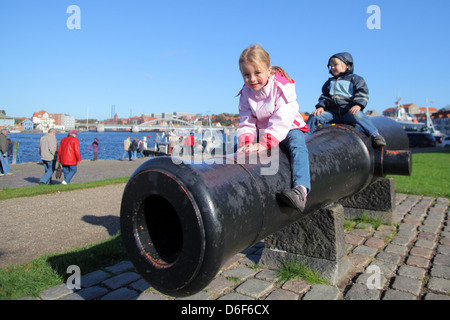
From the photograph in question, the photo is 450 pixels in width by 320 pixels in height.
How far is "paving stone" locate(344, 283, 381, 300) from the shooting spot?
3117 mm

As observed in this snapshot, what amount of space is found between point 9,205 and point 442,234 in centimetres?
762

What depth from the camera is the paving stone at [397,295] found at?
3.10 m

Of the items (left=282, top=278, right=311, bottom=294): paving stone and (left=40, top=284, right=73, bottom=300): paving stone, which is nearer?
(left=40, top=284, right=73, bottom=300): paving stone

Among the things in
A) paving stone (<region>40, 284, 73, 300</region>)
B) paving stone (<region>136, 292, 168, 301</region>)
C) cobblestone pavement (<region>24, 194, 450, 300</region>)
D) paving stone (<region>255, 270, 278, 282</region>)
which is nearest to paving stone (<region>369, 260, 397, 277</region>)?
cobblestone pavement (<region>24, 194, 450, 300</region>)

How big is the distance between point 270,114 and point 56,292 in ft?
7.92

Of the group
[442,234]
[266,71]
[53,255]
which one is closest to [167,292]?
[266,71]

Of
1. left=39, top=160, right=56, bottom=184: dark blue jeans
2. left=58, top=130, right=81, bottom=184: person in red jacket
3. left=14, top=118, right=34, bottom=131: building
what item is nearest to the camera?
left=58, top=130, right=81, bottom=184: person in red jacket

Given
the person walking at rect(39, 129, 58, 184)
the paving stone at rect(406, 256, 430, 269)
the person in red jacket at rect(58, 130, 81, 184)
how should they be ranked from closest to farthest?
1. the paving stone at rect(406, 256, 430, 269)
2. the person in red jacket at rect(58, 130, 81, 184)
3. the person walking at rect(39, 129, 58, 184)

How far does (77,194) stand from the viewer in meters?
8.56

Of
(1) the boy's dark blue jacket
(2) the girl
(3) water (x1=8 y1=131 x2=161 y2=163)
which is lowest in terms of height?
(3) water (x1=8 y1=131 x2=161 y2=163)

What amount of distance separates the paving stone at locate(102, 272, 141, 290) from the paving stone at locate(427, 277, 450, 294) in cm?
274

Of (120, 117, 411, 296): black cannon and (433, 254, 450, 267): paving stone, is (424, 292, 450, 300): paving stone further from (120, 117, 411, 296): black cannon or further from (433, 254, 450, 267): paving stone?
(120, 117, 411, 296): black cannon

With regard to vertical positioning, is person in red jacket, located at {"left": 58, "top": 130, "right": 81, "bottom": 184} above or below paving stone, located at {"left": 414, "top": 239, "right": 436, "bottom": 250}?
above
